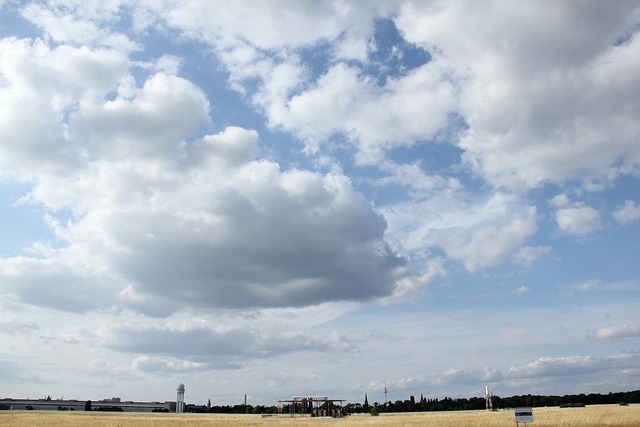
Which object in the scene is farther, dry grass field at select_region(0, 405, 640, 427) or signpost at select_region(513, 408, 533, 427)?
dry grass field at select_region(0, 405, 640, 427)

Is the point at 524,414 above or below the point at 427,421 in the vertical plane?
above

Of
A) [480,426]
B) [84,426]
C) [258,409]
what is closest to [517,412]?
[480,426]

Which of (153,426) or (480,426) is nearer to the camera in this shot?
(480,426)

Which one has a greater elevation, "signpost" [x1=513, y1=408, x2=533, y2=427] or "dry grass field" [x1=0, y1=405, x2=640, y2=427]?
"signpost" [x1=513, y1=408, x2=533, y2=427]

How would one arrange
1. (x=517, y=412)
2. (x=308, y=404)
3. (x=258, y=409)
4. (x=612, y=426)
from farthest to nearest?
(x=258, y=409), (x=308, y=404), (x=612, y=426), (x=517, y=412)

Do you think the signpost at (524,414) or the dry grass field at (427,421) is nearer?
the signpost at (524,414)

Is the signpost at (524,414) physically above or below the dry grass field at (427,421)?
above

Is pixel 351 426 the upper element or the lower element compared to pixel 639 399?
upper

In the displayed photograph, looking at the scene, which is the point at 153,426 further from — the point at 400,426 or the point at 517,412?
the point at 517,412

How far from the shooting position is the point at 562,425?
4619 cm

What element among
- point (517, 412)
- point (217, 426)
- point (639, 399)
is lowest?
point (639, 399)

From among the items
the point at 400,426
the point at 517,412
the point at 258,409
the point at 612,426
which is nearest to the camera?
the point at 517,412

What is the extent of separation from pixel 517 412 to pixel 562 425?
38.2 feet

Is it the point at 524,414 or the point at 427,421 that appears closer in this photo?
the point at 524,414
